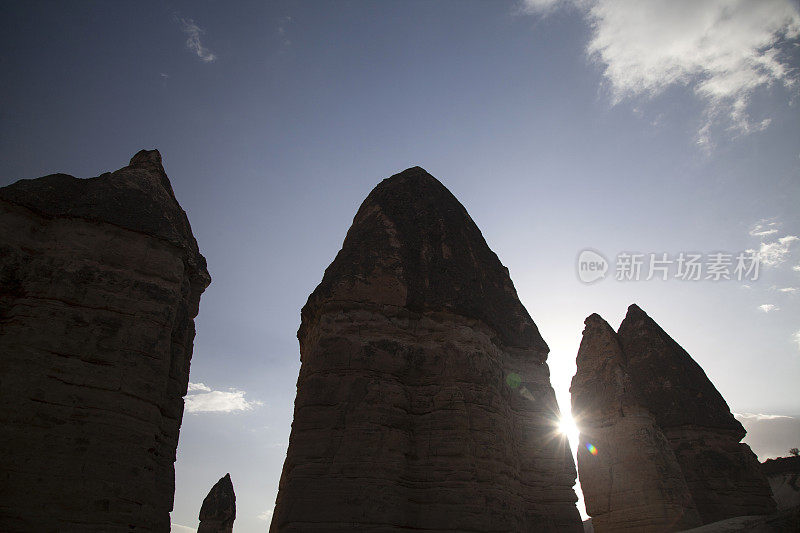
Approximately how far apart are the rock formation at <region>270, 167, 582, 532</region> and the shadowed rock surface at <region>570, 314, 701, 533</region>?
4970 mm

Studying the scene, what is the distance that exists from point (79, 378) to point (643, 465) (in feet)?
49.2

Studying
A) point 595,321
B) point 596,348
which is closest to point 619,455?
point 596,348

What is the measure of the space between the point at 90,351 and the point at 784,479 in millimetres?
35392

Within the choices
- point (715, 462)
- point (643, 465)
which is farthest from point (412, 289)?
point (715, 462)

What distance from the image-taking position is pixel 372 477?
7.41m

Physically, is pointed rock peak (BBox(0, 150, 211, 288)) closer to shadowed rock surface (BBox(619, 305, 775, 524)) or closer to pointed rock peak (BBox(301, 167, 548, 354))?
pointed rock peak (BBox(301, 167, 548, 354))

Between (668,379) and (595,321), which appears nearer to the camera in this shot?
(595,321)

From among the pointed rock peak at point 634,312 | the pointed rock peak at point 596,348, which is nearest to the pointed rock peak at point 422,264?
the pointed rock peak at point 596,348

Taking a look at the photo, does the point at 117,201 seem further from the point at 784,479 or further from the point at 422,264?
the point at 784,479

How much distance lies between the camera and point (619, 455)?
14758 mm

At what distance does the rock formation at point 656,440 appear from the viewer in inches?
548

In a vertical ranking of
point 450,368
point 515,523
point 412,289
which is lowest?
point 515,523

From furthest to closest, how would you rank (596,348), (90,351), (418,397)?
(596,348) < (418,397) < (90,351)

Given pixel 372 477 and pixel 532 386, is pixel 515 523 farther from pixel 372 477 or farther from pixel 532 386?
pixel 532 386
